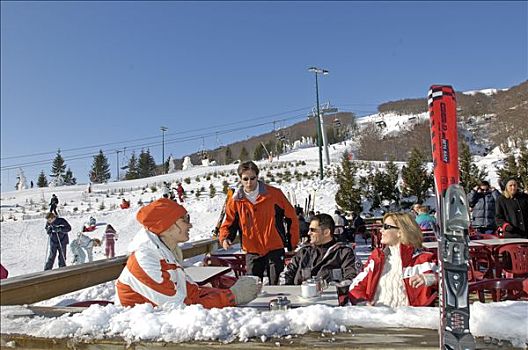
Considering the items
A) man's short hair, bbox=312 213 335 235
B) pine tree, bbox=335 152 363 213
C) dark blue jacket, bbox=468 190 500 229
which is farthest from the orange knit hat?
pine tree, bbox=335 152 363 213

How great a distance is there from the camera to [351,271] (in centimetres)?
335

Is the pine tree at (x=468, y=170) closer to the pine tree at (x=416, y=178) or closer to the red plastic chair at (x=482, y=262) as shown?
the pine tree at (x=416, y=178)

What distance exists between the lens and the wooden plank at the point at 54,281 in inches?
123

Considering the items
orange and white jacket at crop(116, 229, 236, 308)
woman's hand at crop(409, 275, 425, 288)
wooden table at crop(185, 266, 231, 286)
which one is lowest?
wooden table at crop(185, 266, 231, 286)

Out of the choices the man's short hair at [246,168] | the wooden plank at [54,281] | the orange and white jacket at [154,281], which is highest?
the man's short hair at [246,168]

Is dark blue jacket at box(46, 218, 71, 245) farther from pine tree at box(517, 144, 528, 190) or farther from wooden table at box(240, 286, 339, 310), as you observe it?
pine tree at box(517, 144, 528, 190)

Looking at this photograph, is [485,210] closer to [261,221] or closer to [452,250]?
[261,221]

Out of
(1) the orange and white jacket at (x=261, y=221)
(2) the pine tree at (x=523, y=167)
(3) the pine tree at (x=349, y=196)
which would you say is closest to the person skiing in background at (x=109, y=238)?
(1) the orange and white jacket at (x=261, y=221)

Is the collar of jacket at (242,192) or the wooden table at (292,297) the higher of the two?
the collar of jacket at (242,192)

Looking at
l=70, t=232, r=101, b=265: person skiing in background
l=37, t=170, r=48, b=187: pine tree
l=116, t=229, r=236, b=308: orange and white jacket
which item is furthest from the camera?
l=37, t=170, r=48, b=187: pine tree

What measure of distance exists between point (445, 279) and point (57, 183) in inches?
2428

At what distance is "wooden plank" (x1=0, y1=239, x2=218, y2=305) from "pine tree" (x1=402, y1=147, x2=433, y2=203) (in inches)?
697

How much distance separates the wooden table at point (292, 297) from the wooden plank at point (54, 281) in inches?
70.6

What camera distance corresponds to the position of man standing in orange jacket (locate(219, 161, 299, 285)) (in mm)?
4070
